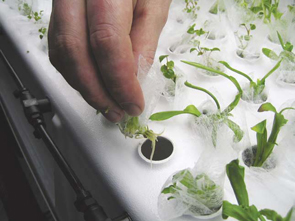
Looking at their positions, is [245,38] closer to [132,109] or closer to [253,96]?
[253,96]

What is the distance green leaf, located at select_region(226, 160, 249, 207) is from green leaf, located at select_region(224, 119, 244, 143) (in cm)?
13

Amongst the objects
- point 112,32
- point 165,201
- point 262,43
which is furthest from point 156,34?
point 262,43

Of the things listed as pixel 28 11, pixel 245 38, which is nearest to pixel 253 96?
pixel 245 38

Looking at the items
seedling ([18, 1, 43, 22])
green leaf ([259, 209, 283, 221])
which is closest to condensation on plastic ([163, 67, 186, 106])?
green leaf ([259, 209, 283, 221])

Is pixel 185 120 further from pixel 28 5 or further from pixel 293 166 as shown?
pixel 28 5

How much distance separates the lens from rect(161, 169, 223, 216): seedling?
15.5 inches

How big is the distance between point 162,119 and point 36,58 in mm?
457

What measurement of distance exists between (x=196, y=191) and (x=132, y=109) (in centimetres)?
16

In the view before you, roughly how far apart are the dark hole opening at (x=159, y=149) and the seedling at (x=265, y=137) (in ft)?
0.51

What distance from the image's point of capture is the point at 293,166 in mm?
454

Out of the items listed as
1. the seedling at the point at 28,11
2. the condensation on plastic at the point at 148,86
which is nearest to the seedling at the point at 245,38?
the condensation on plastic at the point at 148,86

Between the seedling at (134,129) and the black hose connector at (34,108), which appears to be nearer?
the seedling at (134,129)

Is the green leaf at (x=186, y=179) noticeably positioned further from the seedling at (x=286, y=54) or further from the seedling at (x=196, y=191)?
the seedling at (x=286, y=54)

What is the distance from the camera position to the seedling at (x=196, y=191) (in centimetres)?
39
